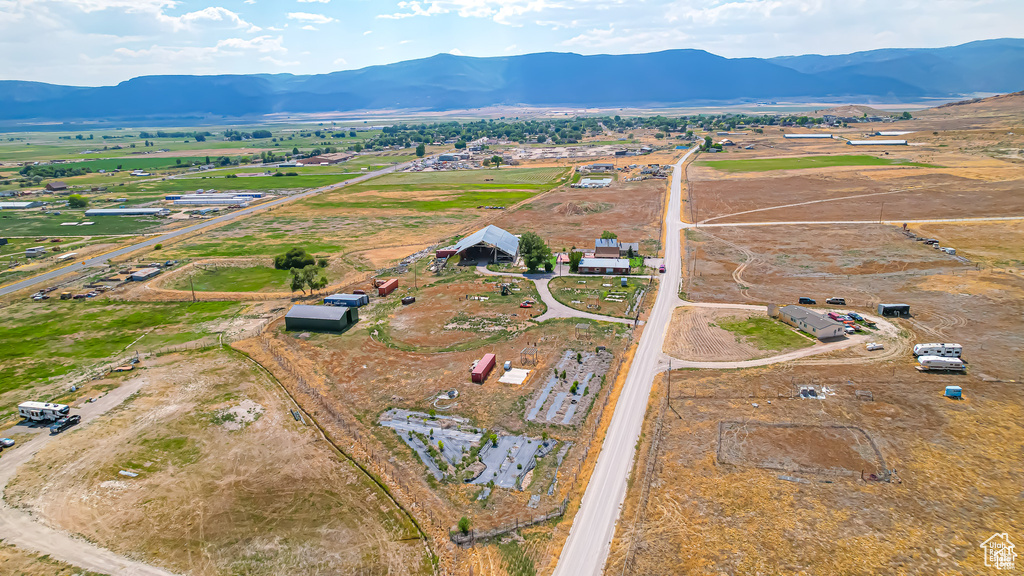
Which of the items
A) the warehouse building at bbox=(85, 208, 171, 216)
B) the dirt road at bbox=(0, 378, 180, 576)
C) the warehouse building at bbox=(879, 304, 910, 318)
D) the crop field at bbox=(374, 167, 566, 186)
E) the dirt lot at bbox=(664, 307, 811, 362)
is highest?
the crop field at bbox=(374, 167, 566, 186)

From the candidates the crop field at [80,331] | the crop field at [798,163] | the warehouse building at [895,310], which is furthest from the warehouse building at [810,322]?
the crop field at [798,163]

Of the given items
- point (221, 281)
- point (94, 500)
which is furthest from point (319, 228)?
point (94, 500)

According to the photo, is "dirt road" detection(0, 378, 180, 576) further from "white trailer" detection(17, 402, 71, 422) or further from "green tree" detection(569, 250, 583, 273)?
"green tree" detection(569, 250, 583, 273)

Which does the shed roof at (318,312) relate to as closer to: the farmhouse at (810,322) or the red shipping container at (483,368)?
the red shipping container at (483,368)

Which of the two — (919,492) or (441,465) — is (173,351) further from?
(919,492)

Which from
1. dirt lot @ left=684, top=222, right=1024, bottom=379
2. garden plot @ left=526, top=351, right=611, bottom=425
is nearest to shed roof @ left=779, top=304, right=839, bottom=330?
dirt lot @ left=684, top=222, right=1024, bottom=379

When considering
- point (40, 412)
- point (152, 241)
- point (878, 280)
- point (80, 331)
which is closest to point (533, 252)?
point (878, 280)
